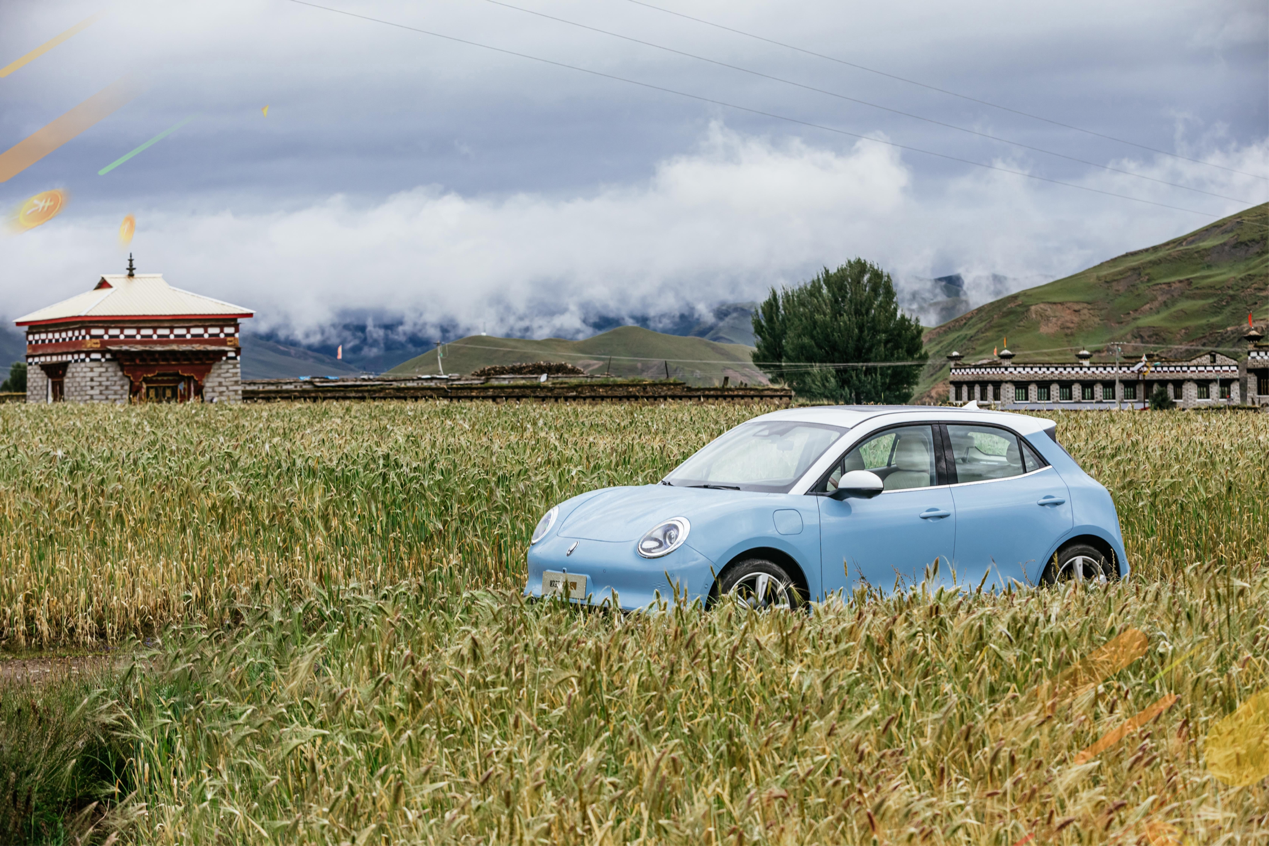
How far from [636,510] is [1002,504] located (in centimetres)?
282

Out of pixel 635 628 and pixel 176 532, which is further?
pixel 176 532

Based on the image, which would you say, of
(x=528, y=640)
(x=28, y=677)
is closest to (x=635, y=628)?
(x=528, y=640)

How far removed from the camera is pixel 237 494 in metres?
10.0

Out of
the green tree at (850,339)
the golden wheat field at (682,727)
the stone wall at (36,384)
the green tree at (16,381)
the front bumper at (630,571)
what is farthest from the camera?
the green tree at (16,381)

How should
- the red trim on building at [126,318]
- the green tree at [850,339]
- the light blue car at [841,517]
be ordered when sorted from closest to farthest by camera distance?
the light blue car at [841,517] < the red trim on building at [126,318] < the green tree at [850,339]

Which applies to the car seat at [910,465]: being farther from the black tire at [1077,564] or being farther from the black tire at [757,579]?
the black tire at [757,579]

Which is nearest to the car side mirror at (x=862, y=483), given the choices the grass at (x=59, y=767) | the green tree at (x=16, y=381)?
the grass at (x=59, y=767)

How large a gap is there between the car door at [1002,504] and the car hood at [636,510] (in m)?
1.75

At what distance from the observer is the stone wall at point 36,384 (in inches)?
2442

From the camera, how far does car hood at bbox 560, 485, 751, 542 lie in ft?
22.4

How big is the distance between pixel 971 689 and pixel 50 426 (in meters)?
21.9

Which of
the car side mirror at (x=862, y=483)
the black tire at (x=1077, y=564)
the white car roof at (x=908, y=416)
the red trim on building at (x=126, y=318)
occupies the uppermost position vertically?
the red trim on building at (x=126, y=318)

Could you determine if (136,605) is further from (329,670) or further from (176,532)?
(329,670)

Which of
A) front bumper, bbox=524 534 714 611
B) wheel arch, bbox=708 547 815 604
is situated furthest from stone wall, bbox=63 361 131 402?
wheel arch, bbox=708 547 815 604
